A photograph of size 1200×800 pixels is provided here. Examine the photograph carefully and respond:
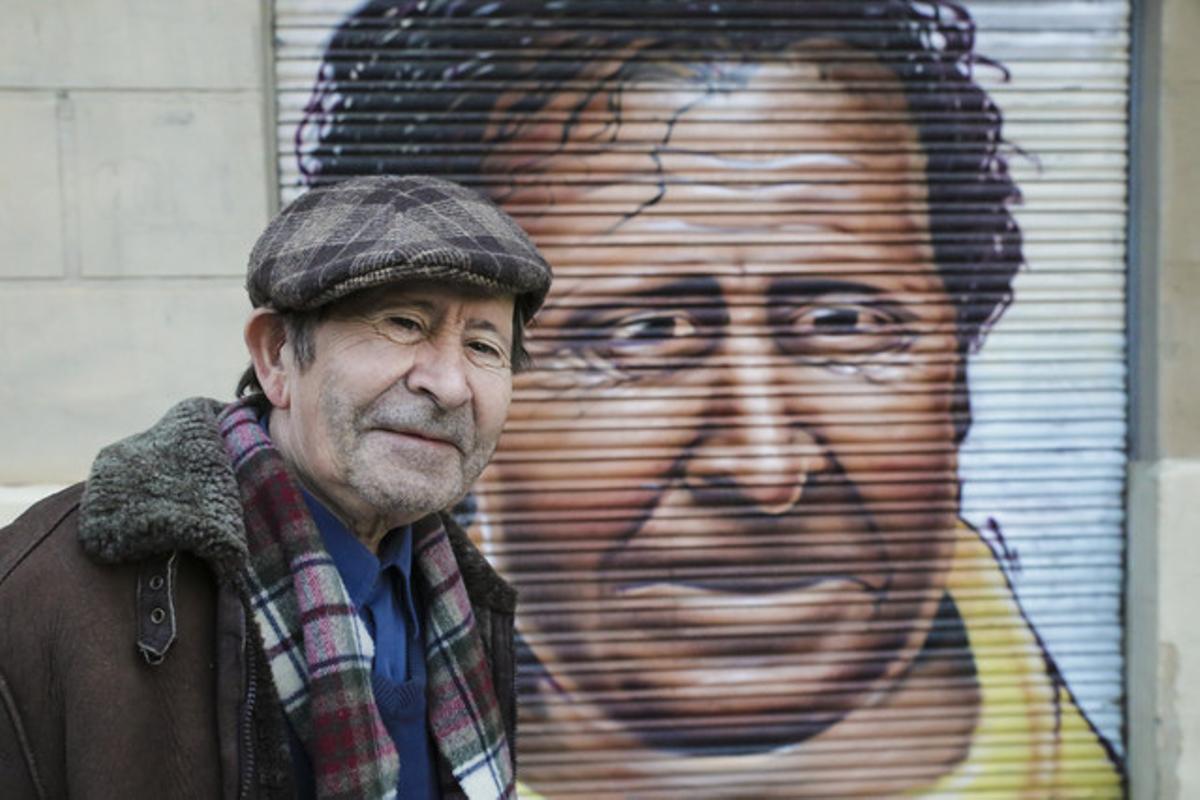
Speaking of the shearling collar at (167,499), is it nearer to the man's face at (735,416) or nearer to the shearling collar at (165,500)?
the shearling collar at (165,500)

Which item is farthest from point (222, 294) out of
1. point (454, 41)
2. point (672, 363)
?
point (672, 363)

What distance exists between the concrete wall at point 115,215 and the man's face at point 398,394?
87.7 inches

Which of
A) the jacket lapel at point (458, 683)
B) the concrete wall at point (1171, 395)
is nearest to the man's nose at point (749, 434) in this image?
the concrete wall at point (1171, 395)

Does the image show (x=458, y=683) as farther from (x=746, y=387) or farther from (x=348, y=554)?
(x=746, y=387)

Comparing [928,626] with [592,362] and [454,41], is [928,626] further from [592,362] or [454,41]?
[454,41]

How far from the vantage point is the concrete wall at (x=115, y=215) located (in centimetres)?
364

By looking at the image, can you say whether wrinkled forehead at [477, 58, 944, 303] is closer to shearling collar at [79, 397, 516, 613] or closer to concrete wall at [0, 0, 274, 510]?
concrete wall at [0, 0, 274, 510]

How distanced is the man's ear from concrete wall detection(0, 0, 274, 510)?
2.11 meters

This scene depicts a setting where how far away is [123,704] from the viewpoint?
143 cm

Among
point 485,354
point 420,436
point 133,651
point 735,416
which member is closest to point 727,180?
point 735,416

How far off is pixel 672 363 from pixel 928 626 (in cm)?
132

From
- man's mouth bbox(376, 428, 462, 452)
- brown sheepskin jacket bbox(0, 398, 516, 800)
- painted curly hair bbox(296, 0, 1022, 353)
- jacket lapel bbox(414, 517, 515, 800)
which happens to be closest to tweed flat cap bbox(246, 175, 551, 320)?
man's mouth bbox(376, 428, 462, 452)

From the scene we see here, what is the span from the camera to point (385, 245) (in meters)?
1.51

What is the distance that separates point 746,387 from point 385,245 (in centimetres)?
280
